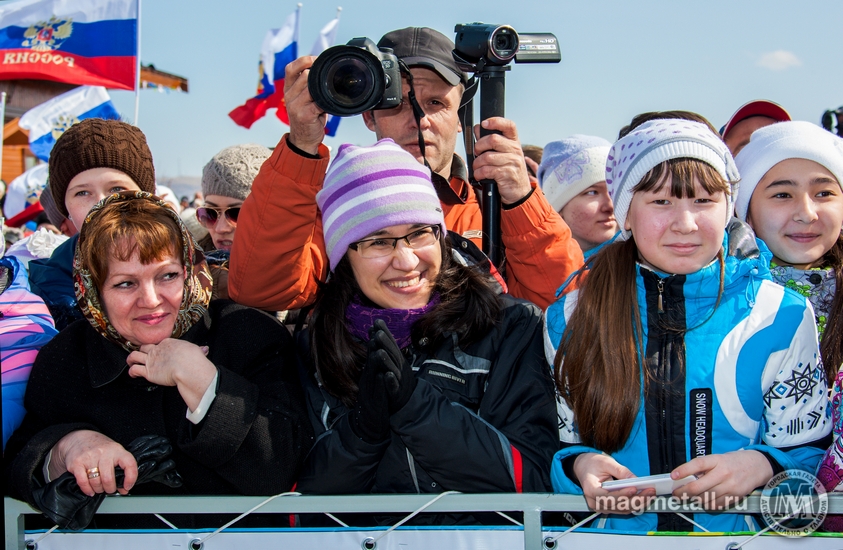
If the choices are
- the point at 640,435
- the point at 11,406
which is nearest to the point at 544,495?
the point at 640,435

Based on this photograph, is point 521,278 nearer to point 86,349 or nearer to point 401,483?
point 401,483

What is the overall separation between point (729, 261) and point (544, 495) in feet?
2.73

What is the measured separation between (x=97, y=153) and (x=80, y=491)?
58.2 inches

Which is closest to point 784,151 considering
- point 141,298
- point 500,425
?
point 500,425

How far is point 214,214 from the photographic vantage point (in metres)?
3.55

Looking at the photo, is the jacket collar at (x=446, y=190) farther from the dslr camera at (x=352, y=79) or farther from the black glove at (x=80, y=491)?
the black glove at (x=80, y=491)

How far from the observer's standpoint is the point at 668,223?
1.98 meters

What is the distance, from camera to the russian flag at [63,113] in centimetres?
737

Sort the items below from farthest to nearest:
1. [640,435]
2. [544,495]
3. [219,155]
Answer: [219,155], [640,435], [544,495]

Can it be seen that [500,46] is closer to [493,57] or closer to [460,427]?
[493,57]

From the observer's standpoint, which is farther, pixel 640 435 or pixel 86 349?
pixel 86 349

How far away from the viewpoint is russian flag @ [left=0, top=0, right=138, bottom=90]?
654 centimetres

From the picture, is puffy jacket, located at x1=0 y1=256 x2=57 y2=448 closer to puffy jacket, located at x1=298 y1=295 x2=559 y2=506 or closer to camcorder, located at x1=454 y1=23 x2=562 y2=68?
puffy jacket, located at x1=298 y1=295 x2=559 y2=506

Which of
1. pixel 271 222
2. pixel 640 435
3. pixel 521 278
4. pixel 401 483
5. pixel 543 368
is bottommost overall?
pixel 401 483
